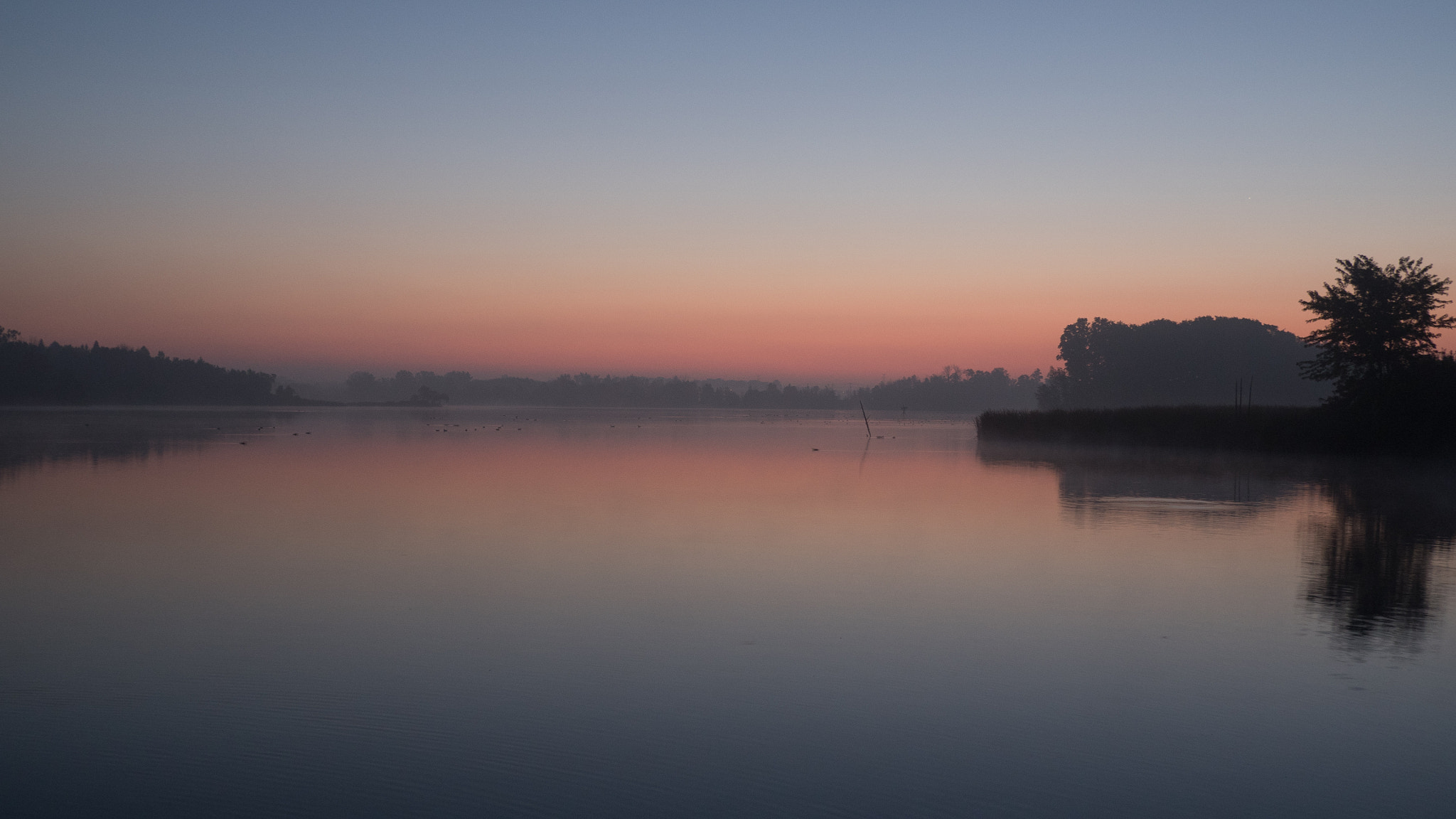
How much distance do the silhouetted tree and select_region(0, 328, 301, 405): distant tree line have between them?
153061mm

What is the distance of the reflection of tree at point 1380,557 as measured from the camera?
10.6 metres

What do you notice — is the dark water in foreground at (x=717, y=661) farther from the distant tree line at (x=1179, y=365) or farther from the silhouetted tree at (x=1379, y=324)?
the distant tree line at (x=1179, y=365)

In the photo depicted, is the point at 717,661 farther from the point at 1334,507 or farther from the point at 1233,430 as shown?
the point at 1233,430

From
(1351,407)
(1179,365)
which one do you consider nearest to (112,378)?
(1179,365)

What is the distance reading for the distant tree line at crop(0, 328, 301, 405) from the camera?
13462 centimetres

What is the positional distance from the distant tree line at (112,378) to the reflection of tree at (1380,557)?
515 feet

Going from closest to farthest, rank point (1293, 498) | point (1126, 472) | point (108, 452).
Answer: point (1293, 498), point (1126, 472), point (108, 452)

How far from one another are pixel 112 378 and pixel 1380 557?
6927 inches

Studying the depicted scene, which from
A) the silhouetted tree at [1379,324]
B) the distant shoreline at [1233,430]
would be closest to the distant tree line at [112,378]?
the distant shoreline at [1233,430]

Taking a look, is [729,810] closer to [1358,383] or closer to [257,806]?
[257,806]

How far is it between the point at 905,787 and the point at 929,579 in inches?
282

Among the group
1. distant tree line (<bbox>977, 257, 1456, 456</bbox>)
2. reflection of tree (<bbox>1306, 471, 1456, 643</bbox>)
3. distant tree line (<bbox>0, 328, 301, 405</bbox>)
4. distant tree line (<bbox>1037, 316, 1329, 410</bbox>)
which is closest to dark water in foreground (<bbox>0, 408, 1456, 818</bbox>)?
reflection of tree (<bbox>1306, 471, 1456, 643</bbox>)

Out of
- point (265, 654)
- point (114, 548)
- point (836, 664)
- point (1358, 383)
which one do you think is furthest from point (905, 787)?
point (1358, 383)

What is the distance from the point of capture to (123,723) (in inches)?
263
